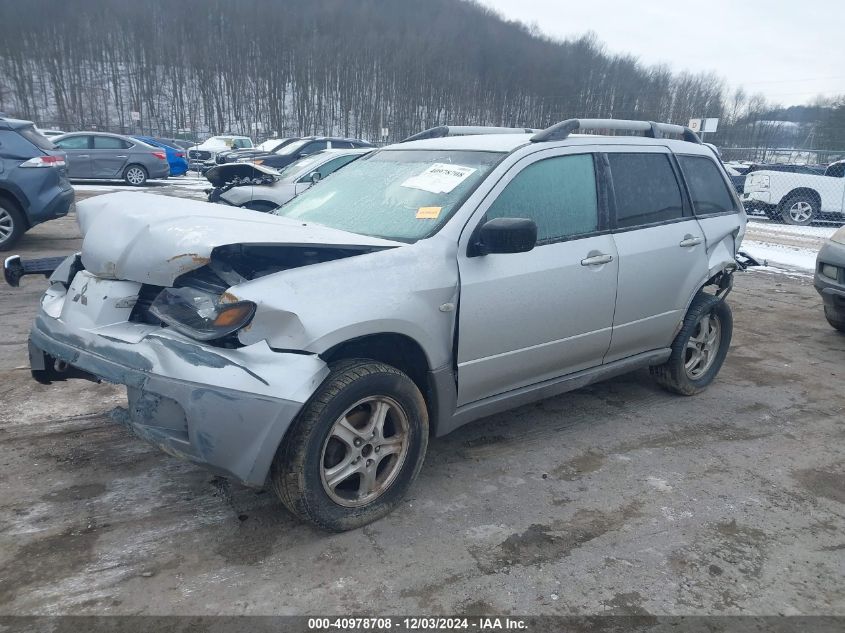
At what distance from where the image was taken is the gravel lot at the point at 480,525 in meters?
2.38

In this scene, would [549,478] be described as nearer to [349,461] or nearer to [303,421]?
[349,461]

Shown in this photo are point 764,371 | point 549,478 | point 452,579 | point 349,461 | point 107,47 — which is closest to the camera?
point 452,579

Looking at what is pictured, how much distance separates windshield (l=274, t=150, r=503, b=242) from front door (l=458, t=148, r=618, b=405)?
21 cm

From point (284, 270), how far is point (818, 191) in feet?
56.0

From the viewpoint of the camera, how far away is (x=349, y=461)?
2.74 metres

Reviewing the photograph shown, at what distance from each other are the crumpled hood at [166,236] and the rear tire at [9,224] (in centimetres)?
659

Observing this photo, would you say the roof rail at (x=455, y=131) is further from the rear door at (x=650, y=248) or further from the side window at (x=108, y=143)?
the side window at (x=108, y=143)

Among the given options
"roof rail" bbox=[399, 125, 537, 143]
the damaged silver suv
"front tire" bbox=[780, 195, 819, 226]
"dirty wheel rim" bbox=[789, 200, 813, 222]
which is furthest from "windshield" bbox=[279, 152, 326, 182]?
"dirty wheel rim" bbox=[789, 200, 813, 222]

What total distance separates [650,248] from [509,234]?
1.49 metres

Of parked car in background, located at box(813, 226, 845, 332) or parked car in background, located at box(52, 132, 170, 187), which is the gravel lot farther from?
parked car in background, located at box(52, 132, 170, 187)

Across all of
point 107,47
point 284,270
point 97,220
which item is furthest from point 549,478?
point 107,47

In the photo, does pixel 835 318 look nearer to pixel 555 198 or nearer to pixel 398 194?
pixel 555 198

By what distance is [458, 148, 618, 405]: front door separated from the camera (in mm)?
3107

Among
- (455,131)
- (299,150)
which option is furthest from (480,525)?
(299,150)
